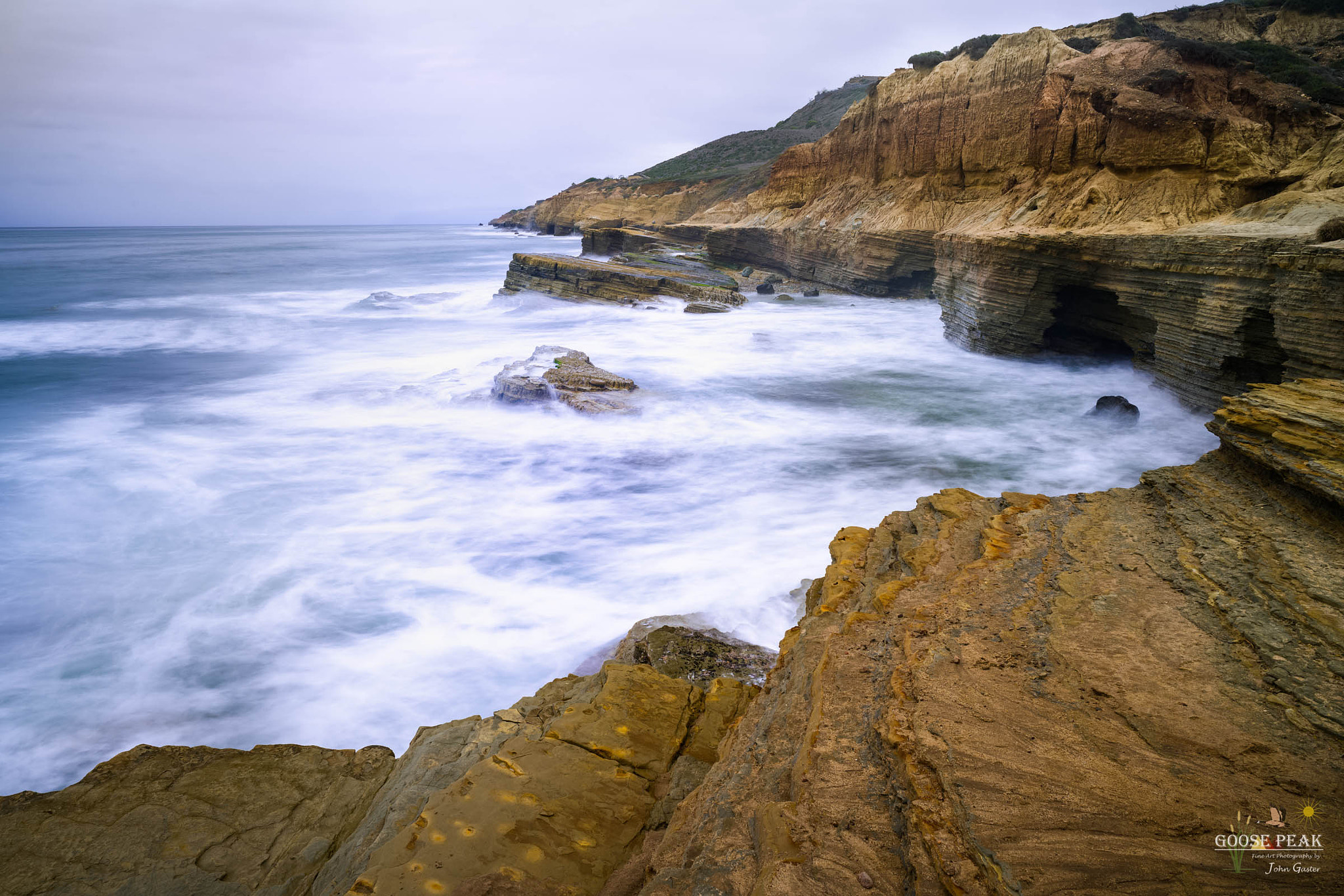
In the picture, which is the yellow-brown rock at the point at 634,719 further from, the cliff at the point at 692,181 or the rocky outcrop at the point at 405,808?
the cliff at the point at 692,181

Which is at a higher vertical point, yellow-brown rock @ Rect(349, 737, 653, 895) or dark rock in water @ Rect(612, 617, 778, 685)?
yellow-brown rock @ Rect(349, 737, 653, 895)

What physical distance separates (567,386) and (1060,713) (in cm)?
1026

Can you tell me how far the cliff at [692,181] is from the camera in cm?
5338

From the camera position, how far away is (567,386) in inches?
468

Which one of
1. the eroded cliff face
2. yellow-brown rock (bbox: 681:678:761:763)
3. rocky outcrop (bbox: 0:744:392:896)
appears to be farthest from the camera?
the eroded cliff face

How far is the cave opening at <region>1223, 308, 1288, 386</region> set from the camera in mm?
8391

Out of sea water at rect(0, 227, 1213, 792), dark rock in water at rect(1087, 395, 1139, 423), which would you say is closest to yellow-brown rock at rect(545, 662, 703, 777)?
sea water at rect(0, 227, 1213, 792)

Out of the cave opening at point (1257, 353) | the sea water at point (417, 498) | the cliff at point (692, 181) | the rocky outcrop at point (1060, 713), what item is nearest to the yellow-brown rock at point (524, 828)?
the rocky outcrop at point (1060, 713)

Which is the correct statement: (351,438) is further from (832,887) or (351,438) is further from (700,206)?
(700,206)

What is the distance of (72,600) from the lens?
6.23 m

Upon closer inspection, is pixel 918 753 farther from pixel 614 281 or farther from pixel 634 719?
pixel 614 281

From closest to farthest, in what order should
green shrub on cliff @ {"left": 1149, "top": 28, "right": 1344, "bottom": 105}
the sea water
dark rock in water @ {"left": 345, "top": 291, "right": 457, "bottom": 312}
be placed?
the sea water, green shrub on cliff @ {"left": 1149, "top": 28, "right": 1344, "bottom": 105}, dark rock in water @ {"left": 345, "top": 291, "right": 457, "bottom": 312}

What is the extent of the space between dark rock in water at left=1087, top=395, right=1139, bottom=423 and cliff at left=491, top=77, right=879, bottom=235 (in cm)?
3950

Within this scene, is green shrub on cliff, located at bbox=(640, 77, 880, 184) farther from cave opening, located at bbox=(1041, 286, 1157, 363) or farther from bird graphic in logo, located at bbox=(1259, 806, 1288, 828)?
bird graphic in logo, located at bbox=(1259, 806, 1288, 828)
